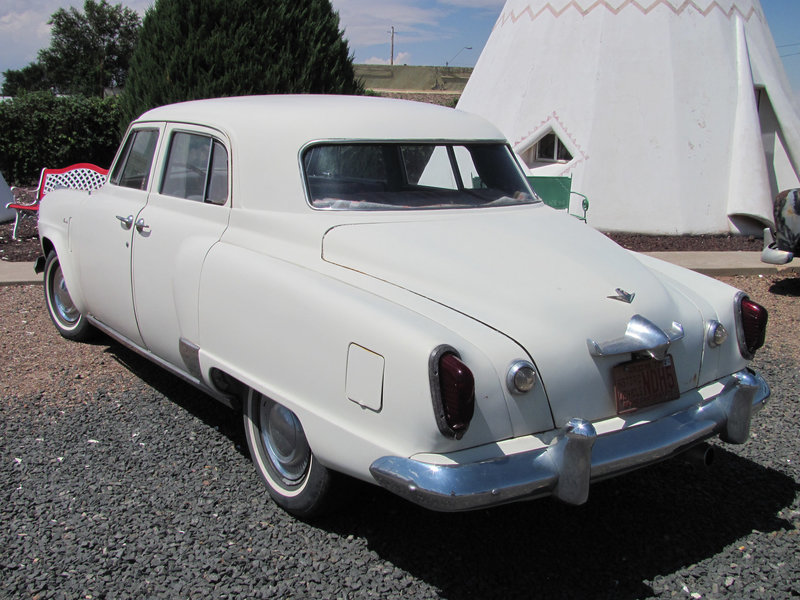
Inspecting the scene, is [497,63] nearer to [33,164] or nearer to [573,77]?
[573,77]

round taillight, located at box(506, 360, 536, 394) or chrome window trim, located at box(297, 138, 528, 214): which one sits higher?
chrome window trim, located at box(297, 138, 528, 214)

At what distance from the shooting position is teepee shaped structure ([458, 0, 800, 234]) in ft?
31.0

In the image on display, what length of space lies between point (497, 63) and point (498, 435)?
31.1 ft

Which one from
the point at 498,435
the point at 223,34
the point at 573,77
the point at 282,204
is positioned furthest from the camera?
the point at 573,77

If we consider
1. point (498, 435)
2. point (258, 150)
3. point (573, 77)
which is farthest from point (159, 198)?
point (573, 77)

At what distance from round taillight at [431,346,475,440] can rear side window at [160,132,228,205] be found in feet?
5.42

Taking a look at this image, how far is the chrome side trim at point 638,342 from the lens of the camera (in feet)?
8.52

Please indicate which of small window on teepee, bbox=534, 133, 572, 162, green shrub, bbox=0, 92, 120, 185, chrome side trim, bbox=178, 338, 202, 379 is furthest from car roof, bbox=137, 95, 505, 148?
green shrub, bbox=0, 92, 120, 185

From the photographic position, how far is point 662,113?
948cm

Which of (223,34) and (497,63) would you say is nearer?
(223,34)

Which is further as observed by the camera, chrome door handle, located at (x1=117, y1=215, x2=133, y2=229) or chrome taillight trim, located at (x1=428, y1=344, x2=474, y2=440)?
chrome door handle, located at (x1=117, y1=215, x2=133, y2=229)

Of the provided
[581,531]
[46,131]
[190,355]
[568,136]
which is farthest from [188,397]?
[46,131]

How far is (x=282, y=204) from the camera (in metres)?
3.26

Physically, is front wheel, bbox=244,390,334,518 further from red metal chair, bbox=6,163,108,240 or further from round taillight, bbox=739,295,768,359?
red metal chair, bbox=6,163,108,240
